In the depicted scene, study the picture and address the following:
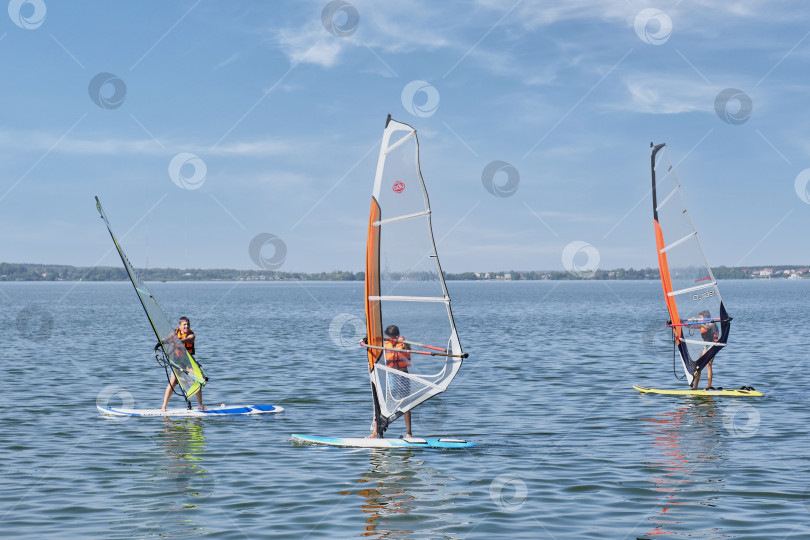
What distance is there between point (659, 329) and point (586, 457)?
1883 inches

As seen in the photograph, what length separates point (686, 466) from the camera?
15516mm

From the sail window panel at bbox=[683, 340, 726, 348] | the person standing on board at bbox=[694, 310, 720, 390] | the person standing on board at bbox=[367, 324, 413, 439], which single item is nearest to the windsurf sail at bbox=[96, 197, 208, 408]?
the person standing on board at bbox=[367, 324, 413, 439]

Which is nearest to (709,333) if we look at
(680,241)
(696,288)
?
(696,288)

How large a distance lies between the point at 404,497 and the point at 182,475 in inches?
170

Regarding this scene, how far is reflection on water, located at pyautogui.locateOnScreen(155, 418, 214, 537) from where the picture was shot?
12.2 metres

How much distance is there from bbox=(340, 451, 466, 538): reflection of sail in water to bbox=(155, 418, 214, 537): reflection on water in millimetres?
2473

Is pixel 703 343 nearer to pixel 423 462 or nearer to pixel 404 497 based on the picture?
pixel 423 462

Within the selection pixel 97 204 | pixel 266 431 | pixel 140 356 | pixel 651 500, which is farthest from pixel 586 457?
pixel 140 356

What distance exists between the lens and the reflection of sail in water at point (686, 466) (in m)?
12.2

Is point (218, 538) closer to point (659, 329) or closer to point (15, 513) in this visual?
point (15, 513)

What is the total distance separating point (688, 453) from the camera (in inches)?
656

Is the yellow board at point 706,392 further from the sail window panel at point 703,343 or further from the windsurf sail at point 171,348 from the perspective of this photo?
the windsurf sail at point 171,348

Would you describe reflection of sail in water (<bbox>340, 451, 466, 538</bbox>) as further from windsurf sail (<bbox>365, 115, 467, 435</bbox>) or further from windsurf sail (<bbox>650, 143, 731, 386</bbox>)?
windsurf sail (<bbox>650, 143, 731, 386</bbox>)

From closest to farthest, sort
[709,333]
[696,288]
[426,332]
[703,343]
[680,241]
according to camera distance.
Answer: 1. [426,332]
2. [703,343]
3. [709,333]
4. [696,288]
5. [680,241]
